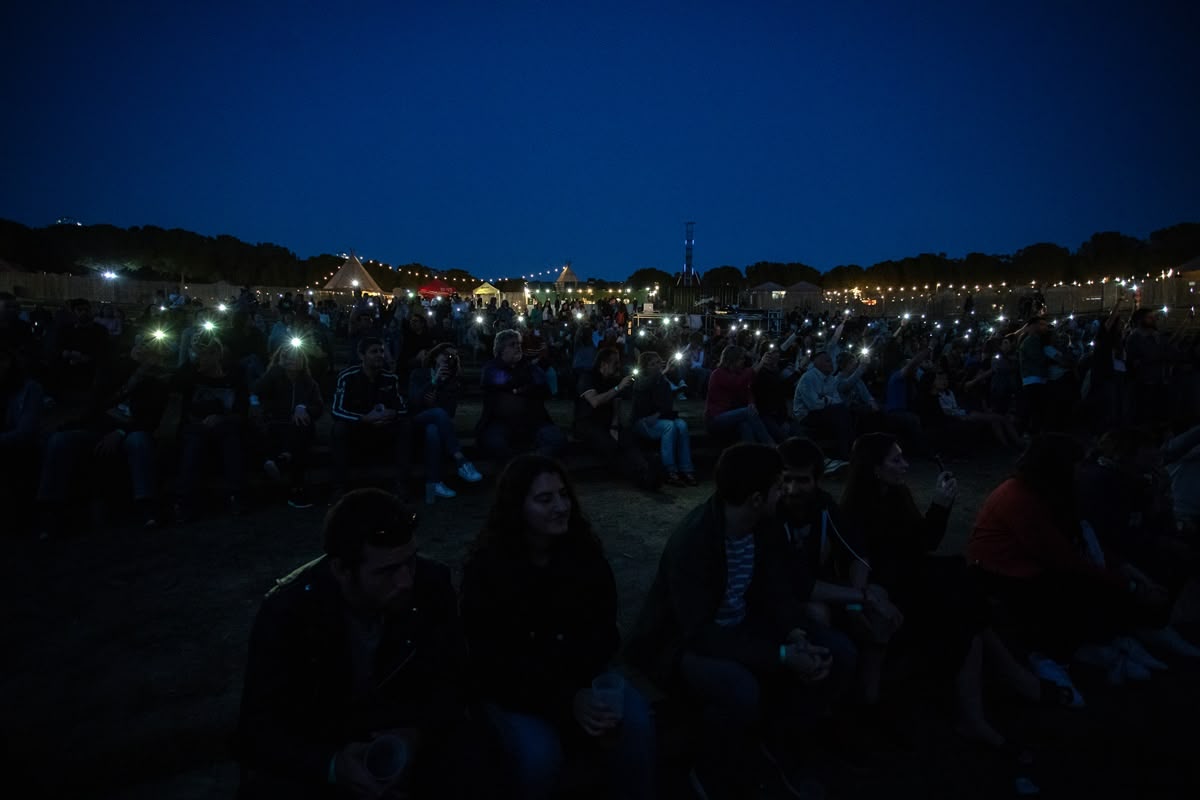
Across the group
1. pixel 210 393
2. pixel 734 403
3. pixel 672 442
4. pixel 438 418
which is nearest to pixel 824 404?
pixel 734 403

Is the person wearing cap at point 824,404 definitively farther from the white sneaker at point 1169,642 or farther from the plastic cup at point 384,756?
the plastic cup at point 384,756

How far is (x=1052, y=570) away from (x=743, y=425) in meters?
4.26

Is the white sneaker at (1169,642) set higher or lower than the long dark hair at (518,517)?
lower

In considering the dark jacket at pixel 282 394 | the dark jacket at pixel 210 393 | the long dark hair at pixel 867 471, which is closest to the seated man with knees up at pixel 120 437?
the dark jacket at pixel 210 393

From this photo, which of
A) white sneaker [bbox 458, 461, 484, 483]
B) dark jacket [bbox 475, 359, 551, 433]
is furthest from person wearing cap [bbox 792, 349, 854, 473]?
white sneaker [bbox 458, 461, 484, 483]

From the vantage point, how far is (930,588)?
330 centimetres

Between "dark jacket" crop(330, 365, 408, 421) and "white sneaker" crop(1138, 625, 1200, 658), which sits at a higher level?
"dark jacket" crop(330, 365, 408, 421)

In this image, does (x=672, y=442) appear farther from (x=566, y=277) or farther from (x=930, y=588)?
(x=566, y=277)

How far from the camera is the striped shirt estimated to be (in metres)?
2.86

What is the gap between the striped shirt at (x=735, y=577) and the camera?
2861 mm

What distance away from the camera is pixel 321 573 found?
2.04 meters

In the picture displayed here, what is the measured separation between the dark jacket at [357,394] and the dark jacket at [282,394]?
0.96 ft

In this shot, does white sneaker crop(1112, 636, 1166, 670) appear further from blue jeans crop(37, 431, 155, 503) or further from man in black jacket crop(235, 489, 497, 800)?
blue jeans crop(37, 431, 155, 503)

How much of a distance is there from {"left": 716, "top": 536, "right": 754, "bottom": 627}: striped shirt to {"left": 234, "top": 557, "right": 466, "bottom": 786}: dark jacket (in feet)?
3.94
